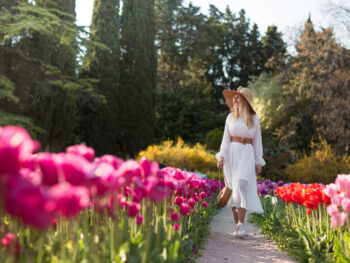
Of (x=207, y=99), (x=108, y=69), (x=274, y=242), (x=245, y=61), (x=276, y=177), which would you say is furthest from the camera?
(x=245, y=61)

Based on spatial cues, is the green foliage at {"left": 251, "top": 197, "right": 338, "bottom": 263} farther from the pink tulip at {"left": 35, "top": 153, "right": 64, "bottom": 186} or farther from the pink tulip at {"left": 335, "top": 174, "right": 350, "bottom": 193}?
the pink tulip at {"left": 35, "top": 153, "right": 64, "bottom": 186}

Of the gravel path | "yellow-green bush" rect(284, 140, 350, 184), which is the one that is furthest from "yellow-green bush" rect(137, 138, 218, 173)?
the gravel path

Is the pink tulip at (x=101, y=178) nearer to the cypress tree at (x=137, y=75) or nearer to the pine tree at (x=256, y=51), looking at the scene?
the cypress tree at (x=137, y=75)

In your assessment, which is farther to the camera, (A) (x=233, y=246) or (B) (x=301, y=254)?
(A) (x=233, y=246)

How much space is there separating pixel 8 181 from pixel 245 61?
31692mm

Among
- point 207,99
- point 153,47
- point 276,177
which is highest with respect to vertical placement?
point 153,47

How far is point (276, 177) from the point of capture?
13.2 m

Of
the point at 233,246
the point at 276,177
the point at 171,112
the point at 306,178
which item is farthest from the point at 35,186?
the point at 171,112

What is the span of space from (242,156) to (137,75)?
15.8m

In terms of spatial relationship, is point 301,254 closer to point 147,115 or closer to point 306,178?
point 306,178

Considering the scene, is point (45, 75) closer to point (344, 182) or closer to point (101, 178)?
point (344, 182)

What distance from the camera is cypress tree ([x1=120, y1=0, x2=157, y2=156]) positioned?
773 inches

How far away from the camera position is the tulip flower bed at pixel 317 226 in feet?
8.68

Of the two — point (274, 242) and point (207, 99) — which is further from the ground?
point (207, 99)
